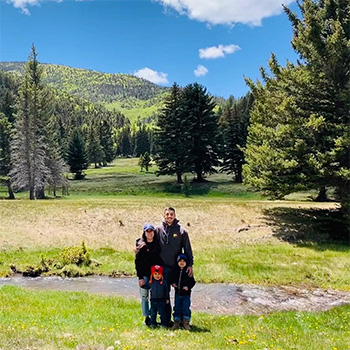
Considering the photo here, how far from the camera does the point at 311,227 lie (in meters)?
24.4

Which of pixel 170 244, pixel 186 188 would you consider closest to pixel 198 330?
pixel 170 244

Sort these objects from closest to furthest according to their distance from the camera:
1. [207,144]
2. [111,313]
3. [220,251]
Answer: [111,313], [220,251], [207,144]

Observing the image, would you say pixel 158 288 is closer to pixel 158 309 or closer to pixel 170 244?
pixel 158 309

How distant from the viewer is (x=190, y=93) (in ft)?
181

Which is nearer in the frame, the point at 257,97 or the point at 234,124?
the point at 257,97

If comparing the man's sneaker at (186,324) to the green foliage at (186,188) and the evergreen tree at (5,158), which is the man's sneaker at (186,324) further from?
the evergreen tree at (5,158)

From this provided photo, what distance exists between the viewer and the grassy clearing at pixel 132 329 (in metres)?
7.44

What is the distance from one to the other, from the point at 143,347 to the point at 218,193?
41.9 m

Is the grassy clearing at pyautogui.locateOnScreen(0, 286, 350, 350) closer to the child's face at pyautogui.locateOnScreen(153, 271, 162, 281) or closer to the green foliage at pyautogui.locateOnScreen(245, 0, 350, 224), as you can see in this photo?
the child's face at pyautogui.locateOnScreen(153, 271, 162, 281)

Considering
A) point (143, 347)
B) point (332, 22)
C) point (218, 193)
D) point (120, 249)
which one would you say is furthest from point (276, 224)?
point (218, 193)

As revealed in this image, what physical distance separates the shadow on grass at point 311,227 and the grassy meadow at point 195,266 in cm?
7

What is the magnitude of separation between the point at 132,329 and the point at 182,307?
4.26ft

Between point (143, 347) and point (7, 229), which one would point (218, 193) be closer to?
point (7, 229)

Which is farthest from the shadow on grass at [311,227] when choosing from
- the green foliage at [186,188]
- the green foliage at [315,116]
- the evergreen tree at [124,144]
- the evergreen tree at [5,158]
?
the evergreen tree at [124,144]
